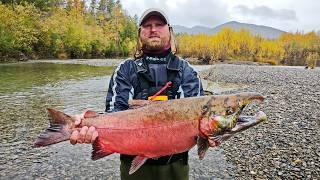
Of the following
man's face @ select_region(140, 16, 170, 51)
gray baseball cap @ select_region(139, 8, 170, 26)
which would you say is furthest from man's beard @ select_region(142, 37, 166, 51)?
gray baseball cap @ select_region(139, 8, 170, 26)

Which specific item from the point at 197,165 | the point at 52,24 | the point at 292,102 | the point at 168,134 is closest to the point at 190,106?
the point at 168,134

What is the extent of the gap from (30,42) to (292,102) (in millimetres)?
47138

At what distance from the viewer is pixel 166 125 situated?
118 inches

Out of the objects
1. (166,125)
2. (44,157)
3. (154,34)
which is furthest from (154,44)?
(44,157)

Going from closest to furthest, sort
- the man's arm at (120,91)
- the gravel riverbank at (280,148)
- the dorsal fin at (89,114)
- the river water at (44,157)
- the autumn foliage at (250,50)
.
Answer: the dorsal fin at (89,114) → the man's arm at (120,91) → the gravel riverbank at (280,148) → the river water at (44,157) → the autumn foliage at (250,50)

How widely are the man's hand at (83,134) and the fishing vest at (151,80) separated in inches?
24.6

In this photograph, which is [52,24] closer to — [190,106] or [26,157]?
[26,157]

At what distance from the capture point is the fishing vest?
345cm

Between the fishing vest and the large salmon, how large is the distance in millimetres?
366

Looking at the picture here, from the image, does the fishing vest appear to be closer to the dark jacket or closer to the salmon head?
the dark jacket

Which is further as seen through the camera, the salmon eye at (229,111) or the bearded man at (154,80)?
the bearded man at (154,80)

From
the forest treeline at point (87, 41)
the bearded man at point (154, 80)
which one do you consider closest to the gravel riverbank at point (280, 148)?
the bearded man at point (154, 80)

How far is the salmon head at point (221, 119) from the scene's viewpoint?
2906 millimetres

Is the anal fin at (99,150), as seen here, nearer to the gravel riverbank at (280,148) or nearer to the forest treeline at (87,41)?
the gravel riverbank at (280,148)
